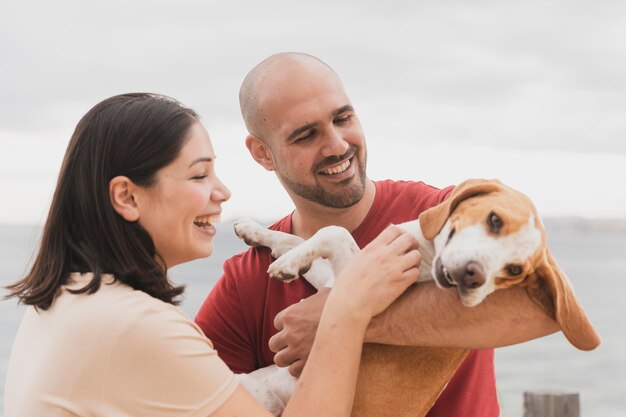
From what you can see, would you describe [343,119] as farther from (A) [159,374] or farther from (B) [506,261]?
(A) [159,374]

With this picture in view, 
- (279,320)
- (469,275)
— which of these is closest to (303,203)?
(279,320)

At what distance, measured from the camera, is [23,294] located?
2445mm

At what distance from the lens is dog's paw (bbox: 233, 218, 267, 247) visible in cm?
342

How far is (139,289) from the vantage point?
2463mm

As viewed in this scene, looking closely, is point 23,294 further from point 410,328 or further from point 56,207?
point 410,328

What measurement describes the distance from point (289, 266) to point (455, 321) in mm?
706

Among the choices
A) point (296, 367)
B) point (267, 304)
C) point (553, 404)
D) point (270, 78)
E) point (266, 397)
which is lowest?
point (553, 404)

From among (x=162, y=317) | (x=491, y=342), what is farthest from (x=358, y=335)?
(x=162, y=317)

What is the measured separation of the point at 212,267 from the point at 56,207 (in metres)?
65.6

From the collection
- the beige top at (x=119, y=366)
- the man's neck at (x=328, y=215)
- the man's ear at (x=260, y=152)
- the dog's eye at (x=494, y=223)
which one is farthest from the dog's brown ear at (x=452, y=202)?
the man's ear at (x=260, y=152)

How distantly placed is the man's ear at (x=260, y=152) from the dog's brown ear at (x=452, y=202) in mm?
1123

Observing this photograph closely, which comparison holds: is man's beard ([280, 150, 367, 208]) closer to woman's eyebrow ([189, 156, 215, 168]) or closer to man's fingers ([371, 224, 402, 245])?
man's fingers ([371, 224, 402, 245])

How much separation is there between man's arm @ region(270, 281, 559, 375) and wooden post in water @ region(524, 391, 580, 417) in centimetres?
310

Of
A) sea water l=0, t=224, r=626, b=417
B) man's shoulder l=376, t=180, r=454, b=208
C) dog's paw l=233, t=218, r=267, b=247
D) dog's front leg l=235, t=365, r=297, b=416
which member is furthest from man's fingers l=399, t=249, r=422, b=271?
sea water l=0, t=224, r=626, b=417
